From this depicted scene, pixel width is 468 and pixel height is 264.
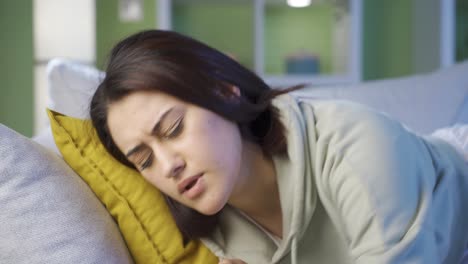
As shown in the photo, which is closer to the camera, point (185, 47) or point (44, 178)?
point (44, 178)

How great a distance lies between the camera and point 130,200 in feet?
3.75

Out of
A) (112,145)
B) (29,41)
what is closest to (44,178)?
(112,145)

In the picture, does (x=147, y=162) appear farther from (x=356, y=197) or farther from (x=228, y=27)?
(x=228, y=27)

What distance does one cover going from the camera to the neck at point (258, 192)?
1.18 metres

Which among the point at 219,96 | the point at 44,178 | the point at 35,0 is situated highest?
the point at 35,0

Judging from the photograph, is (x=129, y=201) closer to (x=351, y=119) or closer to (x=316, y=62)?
(x=351, y=119)

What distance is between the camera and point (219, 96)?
1.07m

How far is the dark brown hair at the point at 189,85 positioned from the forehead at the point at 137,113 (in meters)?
0.01

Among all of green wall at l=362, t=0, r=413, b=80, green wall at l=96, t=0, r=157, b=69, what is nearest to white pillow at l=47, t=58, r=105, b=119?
green wall at l=96, t=0, r=157, b=69

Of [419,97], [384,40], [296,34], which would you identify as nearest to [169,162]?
[419,97]

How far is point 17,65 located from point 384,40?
92.3 inches

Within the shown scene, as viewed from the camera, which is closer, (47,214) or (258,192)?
(47,214)

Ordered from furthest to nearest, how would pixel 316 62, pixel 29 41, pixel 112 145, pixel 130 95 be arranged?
pixel 316 62
pixel 29 41
pixel 112 145
pixel 130 95

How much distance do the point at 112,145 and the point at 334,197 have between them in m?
0.44
